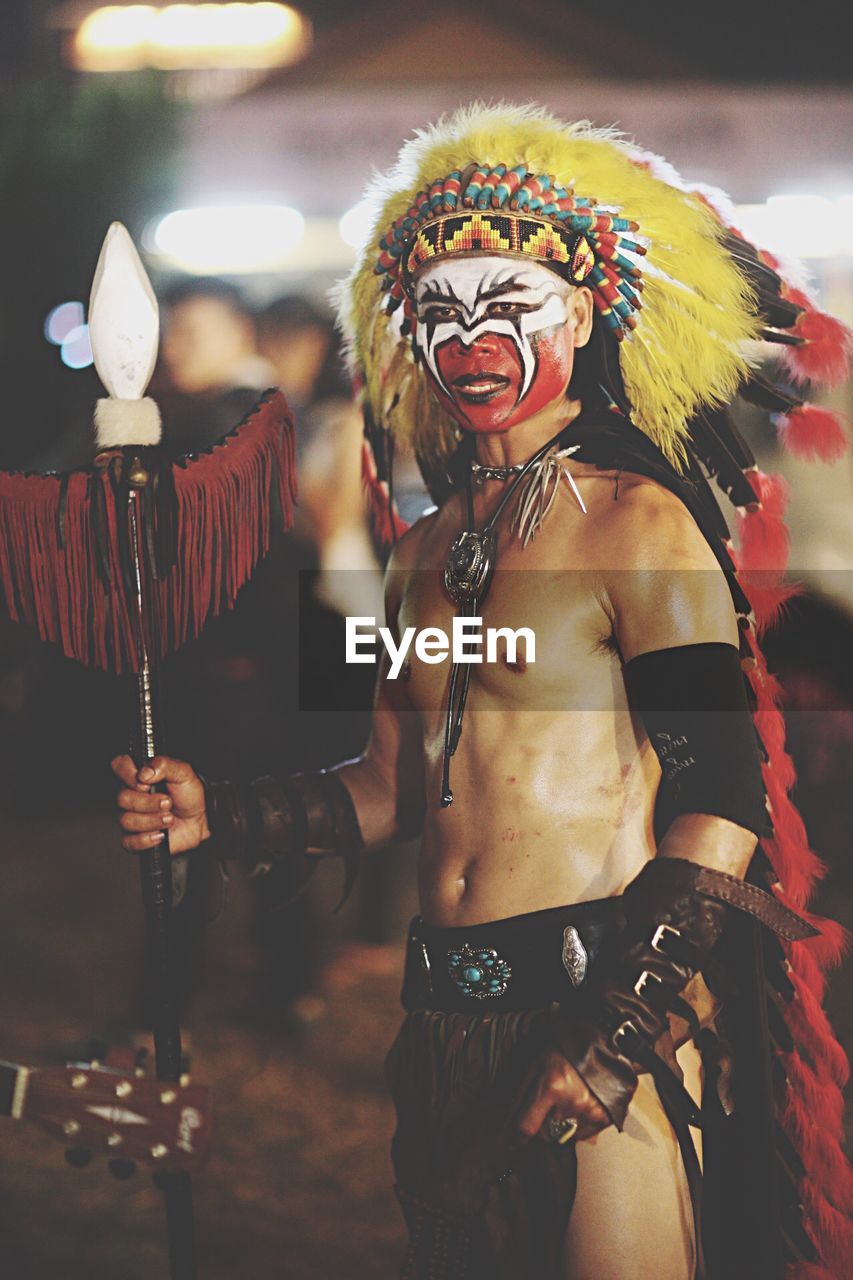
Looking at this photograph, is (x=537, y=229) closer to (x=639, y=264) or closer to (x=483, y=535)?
(x=639, y=264)

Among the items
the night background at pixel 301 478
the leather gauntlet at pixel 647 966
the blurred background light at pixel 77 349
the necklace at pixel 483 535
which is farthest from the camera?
the blurred background light at pixel 77 349

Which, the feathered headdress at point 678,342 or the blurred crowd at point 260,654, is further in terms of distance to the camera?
the blurred crowd at point 260,654

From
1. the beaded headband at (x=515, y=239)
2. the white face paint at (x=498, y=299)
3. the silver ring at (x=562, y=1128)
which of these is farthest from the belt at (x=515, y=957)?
the beaded headband at (x=515, y=239)

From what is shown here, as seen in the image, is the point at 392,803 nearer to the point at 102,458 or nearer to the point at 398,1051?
the point at 398,1051

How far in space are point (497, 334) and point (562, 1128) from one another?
87 centimetres

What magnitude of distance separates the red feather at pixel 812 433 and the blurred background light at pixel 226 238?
65cm

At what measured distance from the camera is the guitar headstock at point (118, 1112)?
4.77 feet

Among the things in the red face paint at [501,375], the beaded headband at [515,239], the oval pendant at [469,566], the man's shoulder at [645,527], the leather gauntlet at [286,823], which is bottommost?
the leather gauntlet at [286,823]

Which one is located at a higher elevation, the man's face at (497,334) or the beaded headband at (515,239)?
the beaded headband at (515,239)

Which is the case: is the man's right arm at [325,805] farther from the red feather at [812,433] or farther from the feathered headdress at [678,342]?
the red feather at [812,433]

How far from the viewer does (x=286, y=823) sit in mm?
1592

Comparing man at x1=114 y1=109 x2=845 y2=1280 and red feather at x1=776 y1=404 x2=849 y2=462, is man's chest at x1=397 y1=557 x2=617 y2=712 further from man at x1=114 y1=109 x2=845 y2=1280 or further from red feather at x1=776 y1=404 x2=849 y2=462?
red feather at x1=776 y1=404 x2=849 y2=462

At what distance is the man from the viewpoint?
1348mm

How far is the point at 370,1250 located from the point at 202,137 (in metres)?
1.50
